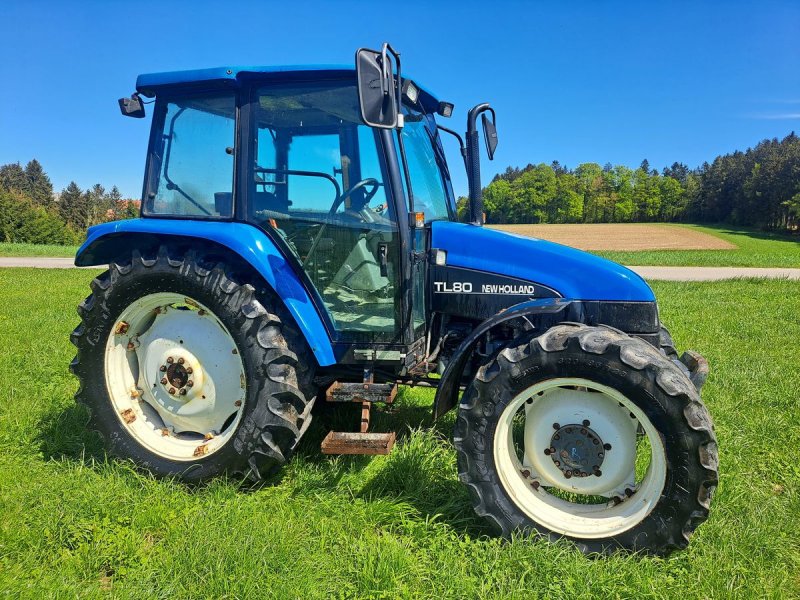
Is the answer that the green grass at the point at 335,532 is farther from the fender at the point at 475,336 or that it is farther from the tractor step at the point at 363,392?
the fender at the point at 475,336

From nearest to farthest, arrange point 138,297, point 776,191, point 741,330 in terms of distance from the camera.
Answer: point 138,297 < point 741,330 < point 776,191

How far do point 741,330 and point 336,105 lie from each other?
6869mm

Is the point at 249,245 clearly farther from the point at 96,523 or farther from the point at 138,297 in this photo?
the point at 96,523

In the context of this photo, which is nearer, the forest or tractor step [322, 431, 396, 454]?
tractor step [322, 431, 396, 454]

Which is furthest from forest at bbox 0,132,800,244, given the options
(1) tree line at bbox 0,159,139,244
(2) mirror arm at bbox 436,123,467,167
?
(2) mirror arm at bbox 436,123,467,167

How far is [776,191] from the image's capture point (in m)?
56.2

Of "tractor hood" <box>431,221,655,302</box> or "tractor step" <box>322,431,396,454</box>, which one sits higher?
"tractor hood" <box>431,221,655,302</box>

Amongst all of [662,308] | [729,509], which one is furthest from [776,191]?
[729,509]

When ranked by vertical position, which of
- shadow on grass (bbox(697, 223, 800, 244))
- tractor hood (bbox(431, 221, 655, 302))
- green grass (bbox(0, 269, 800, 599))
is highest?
shadow on grass (bbox(697, 223, 800, 244))

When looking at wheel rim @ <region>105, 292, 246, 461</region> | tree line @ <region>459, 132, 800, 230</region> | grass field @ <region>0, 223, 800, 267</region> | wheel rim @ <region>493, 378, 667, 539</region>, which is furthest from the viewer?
tree line @ <region>459, 132, 800, 230</region>

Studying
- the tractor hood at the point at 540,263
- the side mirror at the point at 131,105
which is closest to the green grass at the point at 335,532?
the tractor hood at the point at 540,263

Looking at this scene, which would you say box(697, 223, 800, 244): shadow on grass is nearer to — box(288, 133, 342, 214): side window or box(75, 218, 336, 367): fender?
box(288, 133, 342, 214): side window

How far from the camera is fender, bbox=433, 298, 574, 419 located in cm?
259

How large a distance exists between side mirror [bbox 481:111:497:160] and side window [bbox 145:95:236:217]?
5.16ft
